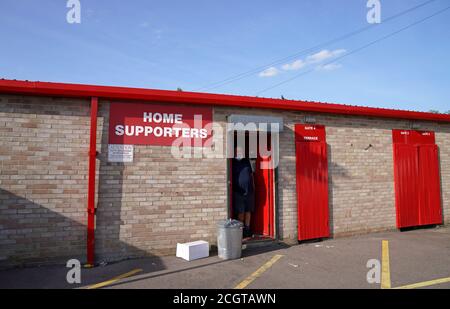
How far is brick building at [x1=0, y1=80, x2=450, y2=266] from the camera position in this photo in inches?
233

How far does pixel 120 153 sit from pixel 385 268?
5401mm

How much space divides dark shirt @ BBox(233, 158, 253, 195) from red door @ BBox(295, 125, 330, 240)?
116 cm

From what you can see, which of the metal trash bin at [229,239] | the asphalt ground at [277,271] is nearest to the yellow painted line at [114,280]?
the asphalt ground at [277,271]

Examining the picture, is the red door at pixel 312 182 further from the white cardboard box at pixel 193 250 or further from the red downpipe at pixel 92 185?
the red downpipe at pixel 92 185

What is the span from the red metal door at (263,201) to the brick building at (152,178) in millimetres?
48

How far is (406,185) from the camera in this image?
9117mm

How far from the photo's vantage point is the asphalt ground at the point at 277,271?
4.96 metres

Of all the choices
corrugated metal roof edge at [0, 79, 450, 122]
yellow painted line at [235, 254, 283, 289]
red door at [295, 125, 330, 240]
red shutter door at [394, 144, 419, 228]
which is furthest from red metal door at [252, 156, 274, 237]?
red shutter door at [394, 144, 419, 228]

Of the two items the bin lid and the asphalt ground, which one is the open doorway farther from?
the bin lid

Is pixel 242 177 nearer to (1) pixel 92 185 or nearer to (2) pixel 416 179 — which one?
(1) pixel 92 185

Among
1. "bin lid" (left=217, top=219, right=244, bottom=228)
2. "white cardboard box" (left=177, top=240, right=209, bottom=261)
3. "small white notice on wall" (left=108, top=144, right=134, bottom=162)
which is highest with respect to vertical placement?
"small white notice on wall" (left=108, top=144, right=134, bottom=162)

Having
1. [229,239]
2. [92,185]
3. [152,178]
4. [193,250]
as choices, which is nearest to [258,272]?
[229,239]
